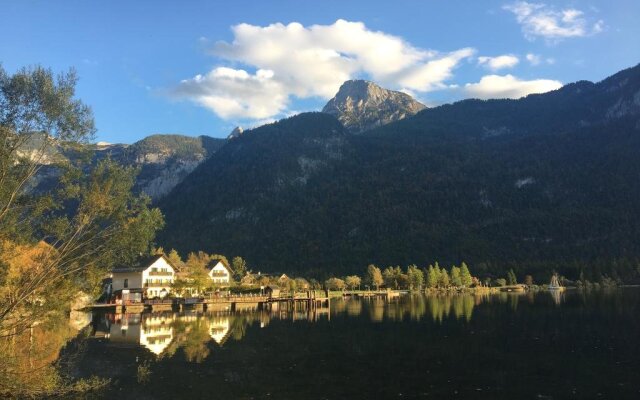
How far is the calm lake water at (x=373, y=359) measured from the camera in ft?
82.0

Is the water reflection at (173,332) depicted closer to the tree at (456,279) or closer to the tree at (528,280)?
the tree at (456,279)

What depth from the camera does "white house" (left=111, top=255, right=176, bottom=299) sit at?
97.8 m

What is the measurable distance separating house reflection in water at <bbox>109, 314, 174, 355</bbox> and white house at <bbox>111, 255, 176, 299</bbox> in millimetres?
25957

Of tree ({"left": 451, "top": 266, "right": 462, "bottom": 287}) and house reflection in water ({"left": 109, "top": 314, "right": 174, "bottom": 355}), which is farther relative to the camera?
tree ({"left": 451, "top": 266, "right": 462, "bottom": 287})

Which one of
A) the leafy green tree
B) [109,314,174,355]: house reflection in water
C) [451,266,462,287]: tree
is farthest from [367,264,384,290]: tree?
[109,314,174,355]: house reflection in water

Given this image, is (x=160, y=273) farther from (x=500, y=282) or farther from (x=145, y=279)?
(x=500, y=282)

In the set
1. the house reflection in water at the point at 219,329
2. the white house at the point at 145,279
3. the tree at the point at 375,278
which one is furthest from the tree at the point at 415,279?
the house reflection in water at the point at 219,329

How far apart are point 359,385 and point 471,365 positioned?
8.67m

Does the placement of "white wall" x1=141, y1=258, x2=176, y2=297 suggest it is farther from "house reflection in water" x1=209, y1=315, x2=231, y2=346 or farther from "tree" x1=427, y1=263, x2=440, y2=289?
"tree" x1=427, y1=263, x2=440, y2=289

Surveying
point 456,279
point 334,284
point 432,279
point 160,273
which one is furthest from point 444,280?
point 160,273

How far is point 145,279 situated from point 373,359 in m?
75.4

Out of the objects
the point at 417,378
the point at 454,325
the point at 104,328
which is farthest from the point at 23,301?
the point at 454,325

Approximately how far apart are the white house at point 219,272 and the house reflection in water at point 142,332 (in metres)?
51.3

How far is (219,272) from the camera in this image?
12594cm
